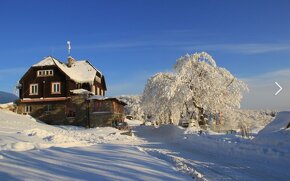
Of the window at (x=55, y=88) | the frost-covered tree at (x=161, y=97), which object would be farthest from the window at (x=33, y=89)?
the frost-covered tree at (x=161, y=97)

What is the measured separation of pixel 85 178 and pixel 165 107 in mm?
40625

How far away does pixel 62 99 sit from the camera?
53031 mm

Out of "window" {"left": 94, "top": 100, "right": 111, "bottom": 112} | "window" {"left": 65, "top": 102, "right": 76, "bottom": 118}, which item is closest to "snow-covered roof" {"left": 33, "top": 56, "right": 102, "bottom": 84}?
"window" {"left": 65, "top": 102, "right": 76, "bottom": 118}

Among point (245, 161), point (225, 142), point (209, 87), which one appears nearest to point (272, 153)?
point (245, 161)

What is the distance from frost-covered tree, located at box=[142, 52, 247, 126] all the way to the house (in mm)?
7368

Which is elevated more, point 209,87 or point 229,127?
point 209,87

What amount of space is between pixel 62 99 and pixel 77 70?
7.42 meters

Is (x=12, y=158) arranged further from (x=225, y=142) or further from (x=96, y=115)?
(x=96, y=115)

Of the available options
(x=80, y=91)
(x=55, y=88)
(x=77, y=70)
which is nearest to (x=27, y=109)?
(x=55, y=88)

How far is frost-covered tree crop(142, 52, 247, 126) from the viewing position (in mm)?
47312

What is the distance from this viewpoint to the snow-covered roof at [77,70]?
5412cm

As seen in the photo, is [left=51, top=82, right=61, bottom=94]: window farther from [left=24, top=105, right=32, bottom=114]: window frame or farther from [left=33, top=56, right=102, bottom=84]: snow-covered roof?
[left=24, top=105, right=32, bottom=114]: window frame

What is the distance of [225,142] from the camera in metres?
20.3

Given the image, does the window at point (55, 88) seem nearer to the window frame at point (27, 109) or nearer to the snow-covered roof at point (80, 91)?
the snow-covered roof at point (80, 91)
